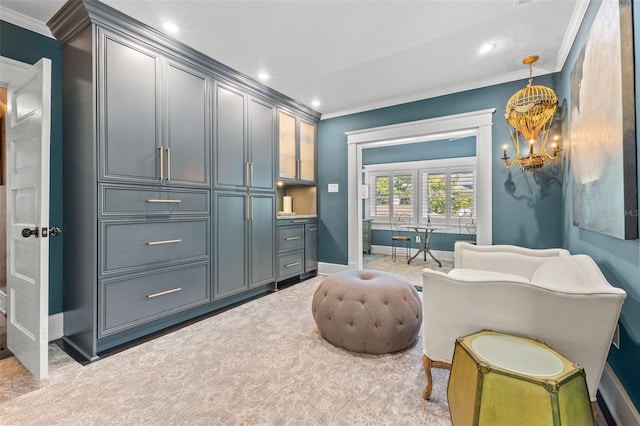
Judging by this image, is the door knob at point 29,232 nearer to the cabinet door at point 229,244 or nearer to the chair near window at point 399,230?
the cabinet door at point 229,244

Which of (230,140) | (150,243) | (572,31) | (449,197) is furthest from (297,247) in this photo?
(449,197)

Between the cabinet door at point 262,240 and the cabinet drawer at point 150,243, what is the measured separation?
65 cm

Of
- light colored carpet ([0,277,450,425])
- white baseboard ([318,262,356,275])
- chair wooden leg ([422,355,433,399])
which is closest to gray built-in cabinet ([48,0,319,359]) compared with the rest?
light colored carpet ([0,277,450,425])

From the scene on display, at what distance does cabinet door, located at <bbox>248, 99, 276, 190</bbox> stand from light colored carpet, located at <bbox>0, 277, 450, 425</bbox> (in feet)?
6.13

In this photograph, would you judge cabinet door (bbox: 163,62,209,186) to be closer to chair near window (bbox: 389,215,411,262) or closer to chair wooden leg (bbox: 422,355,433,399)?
chair wooden leg (bbox: 422,355,433,399)

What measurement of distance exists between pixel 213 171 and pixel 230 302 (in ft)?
4.85

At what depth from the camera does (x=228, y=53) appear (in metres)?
2.76

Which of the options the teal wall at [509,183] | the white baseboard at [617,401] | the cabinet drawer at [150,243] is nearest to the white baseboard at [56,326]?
the cabinet drawer at [150,243]

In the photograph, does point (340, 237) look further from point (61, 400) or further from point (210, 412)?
point (61, 400)

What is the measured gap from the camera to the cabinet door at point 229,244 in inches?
116

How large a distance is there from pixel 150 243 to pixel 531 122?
3687mm

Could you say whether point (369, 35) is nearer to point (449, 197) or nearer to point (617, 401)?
point (617, 401)

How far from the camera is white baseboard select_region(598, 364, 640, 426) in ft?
4.30

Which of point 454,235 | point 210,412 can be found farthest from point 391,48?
point 454,235
